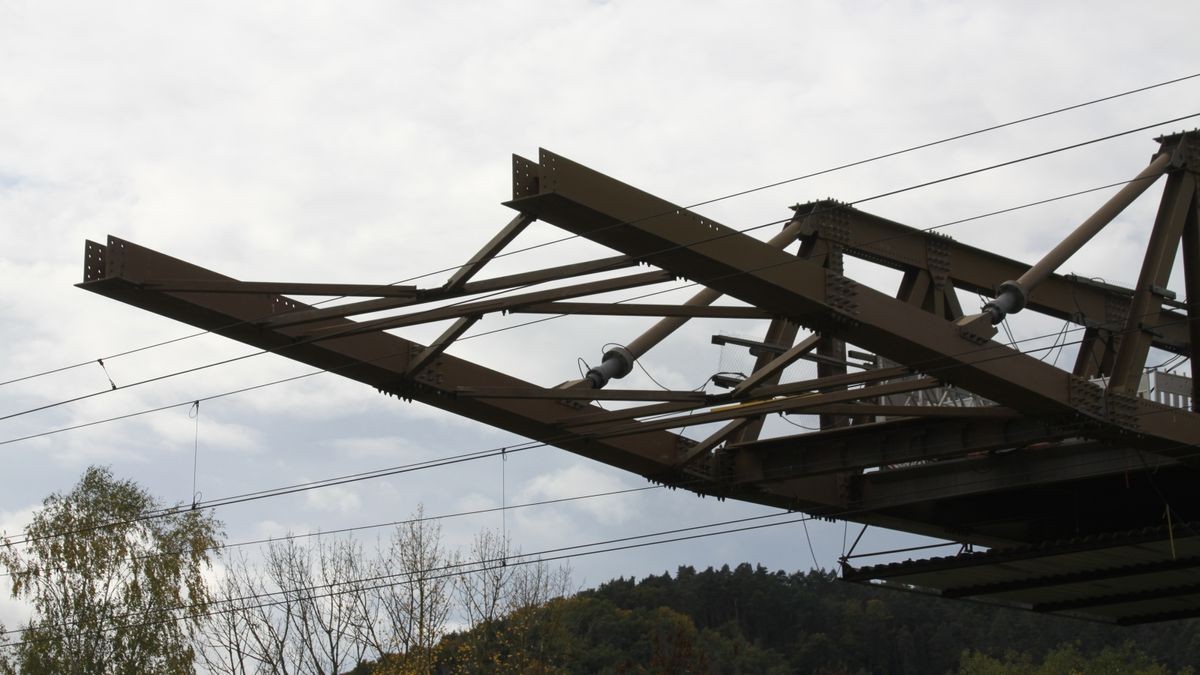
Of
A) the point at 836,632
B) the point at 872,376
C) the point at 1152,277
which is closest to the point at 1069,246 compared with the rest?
the point at 1152,277

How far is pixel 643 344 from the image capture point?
744 inches

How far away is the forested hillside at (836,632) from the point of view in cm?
9338

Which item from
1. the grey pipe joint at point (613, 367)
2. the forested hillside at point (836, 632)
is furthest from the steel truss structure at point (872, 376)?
the forested hillside at point (836, 632)

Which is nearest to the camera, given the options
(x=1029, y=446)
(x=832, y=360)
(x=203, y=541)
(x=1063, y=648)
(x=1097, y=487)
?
(x=832, y=360)

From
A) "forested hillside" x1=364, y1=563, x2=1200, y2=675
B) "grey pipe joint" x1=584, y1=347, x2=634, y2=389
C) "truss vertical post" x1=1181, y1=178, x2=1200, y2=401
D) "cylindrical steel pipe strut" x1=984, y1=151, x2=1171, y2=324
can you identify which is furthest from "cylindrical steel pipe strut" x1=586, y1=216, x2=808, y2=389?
"forested hillside" x1=364, y1=563, x2=1200, y2=675

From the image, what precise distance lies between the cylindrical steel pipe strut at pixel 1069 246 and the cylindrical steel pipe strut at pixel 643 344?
271cm

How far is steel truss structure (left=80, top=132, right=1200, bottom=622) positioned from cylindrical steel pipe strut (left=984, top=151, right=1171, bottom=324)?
0.09 feet

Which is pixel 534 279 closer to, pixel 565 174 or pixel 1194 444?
pixel 565 174

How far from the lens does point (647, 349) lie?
18.9 m

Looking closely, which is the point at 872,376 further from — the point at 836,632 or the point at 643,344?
the point at 836,632

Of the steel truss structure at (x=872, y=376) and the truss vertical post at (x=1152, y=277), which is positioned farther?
the truss vertical post at (x=1152, y=277)

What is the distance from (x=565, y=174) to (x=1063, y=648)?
9153cm

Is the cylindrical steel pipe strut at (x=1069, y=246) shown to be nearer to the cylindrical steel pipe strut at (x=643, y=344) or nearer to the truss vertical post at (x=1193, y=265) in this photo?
the truss vertical post at (x=1193, y=265)

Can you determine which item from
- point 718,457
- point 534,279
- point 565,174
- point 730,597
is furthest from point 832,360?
point 730,597
